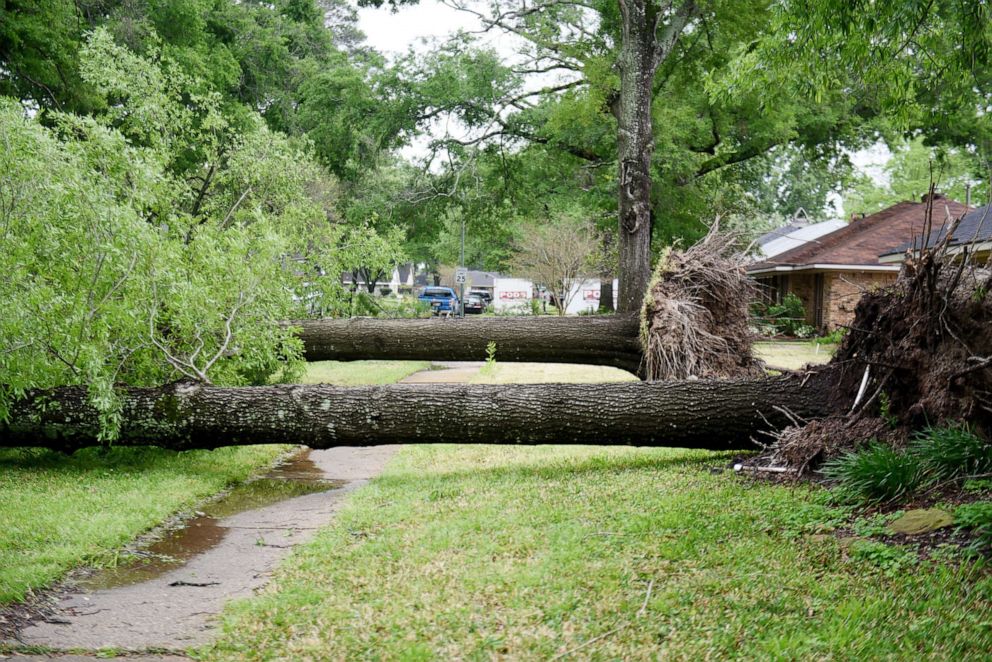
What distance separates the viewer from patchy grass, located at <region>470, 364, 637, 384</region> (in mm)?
16750

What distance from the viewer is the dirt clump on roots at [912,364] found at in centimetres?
602

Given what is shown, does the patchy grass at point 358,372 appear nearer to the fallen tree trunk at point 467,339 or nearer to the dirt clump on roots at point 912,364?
the fallen tree trunk at point 467,339

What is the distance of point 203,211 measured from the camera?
13938 mm

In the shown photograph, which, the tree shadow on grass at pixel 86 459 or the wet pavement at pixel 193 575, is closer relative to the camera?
the wet pavement at pixel 193 575

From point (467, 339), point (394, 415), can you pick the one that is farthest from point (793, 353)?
point (394, 415)

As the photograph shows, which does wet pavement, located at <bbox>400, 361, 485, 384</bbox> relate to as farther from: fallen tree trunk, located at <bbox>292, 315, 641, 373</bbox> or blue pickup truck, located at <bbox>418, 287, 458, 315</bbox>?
blue pickup truck, located at <bbox>418, 287, 458, 315</bbox>

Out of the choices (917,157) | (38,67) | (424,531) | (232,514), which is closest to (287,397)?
(232,514)

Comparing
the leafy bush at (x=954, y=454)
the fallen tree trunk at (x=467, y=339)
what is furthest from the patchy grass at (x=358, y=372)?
the leafy bush at (x=954, y=454)

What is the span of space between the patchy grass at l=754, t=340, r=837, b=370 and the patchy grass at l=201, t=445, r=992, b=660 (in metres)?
11.6

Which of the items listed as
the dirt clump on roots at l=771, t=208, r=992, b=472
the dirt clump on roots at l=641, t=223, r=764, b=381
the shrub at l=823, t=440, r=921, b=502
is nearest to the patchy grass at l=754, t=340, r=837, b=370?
the dirt clump on roots at l=641, t=223, r=764, b=381

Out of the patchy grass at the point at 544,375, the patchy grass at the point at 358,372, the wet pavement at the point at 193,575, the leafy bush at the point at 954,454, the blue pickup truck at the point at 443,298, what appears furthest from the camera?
the blue pickup truck at the point at 443,298

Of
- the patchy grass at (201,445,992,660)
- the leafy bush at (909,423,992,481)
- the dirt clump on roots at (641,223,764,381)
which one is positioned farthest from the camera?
the dirt clump on roots at (641,223,764,381)

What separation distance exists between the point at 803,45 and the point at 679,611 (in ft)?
19.9

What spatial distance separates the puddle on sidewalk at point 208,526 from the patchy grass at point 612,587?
3.35 ft
